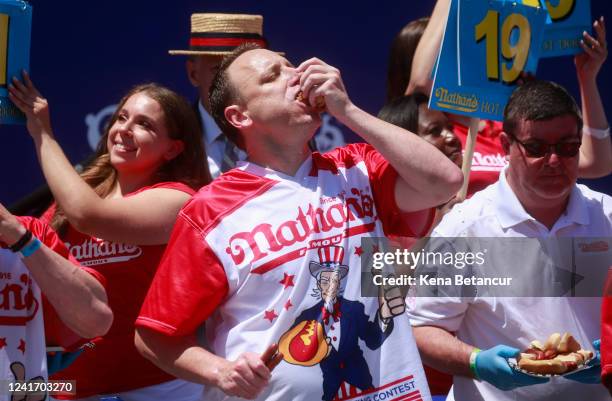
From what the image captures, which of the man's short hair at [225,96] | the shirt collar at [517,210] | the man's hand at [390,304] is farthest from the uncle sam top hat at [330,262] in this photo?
the shirt collar at [517,210]

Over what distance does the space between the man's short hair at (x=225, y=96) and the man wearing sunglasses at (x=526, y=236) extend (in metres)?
0.66

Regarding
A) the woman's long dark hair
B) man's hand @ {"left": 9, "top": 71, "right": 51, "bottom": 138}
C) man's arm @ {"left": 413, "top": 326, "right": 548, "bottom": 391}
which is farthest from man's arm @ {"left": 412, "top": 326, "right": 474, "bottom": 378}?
man's hand @ {"left": 9, "top": 71, "right": 51, "bottom": 138}

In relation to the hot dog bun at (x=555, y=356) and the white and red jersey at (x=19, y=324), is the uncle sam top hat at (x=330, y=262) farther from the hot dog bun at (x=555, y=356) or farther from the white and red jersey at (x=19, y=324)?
the white and red jersey at (x=19, y=324)

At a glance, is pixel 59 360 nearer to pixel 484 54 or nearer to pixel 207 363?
pixel 207 363

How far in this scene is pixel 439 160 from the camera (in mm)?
3033

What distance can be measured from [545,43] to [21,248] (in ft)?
7.36

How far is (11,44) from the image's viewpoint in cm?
352

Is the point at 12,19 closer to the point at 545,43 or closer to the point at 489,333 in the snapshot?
the point at 489,333

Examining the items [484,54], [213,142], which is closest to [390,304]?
[484,54]

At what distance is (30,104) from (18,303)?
2.63ft

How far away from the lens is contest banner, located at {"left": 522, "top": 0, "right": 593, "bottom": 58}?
435 centimetres

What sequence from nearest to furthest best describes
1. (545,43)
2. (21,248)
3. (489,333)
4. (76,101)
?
(21,248)
(489,333)
(545,43)
(76,101)

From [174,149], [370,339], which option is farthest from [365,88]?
[370,339]

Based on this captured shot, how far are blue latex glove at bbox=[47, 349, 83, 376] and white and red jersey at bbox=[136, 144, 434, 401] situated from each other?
345 millimetres
